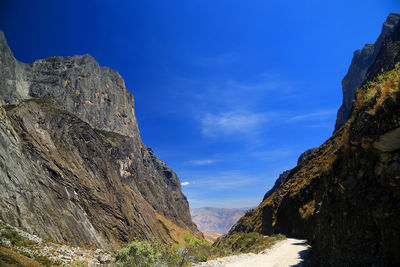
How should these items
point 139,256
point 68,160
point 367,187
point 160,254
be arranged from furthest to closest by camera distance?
point 68,160
point 139,256
point 160,254
point 367,187

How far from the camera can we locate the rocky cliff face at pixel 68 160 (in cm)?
3253

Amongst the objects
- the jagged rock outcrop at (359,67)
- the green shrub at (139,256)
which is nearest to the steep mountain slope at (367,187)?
the green shrub at (139,256)

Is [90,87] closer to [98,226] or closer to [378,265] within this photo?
[98,226]

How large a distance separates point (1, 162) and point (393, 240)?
138ft

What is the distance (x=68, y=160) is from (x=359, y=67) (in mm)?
138803

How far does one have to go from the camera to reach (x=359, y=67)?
108 metres

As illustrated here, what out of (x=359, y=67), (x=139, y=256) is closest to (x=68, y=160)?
(x=139, y=256)

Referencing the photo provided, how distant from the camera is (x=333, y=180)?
27.2ft

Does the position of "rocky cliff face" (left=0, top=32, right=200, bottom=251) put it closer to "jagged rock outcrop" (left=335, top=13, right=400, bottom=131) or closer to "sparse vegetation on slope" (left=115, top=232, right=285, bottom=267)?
"sparse vegetation on slope" (left=115, top=232, right=285, bottom=267)

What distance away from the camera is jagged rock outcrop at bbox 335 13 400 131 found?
98688 mm

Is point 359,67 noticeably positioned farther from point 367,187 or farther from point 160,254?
point 160,254

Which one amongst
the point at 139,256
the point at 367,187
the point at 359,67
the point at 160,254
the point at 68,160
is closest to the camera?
the point at 367,187

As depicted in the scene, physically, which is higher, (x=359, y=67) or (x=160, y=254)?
(x=359, y=67)

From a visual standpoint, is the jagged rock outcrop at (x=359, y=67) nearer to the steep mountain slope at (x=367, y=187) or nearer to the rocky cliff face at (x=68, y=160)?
the rocky cliff face at (x=68, y=160)
